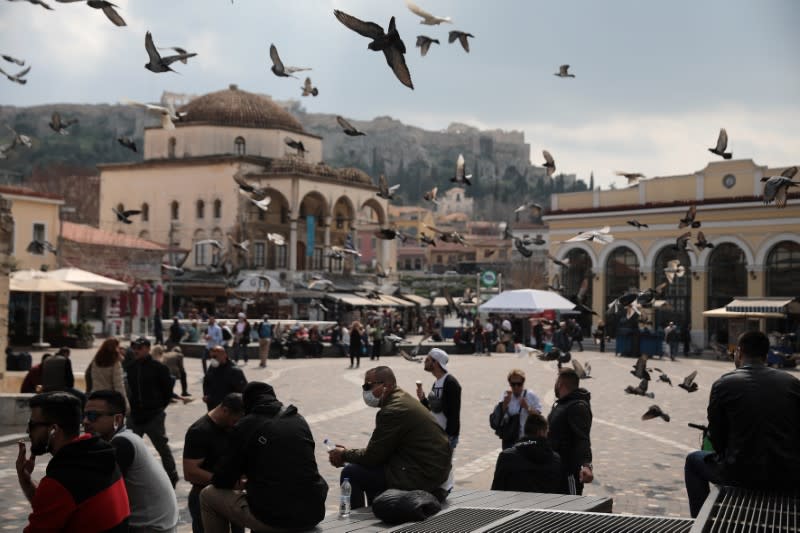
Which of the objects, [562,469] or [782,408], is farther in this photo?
[562,469]

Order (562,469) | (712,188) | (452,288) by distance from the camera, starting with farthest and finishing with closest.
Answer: (452,288) → (712,188) → (562,469)

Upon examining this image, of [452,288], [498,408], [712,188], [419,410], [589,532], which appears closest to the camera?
[589,532]

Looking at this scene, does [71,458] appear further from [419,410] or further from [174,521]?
[419,410]

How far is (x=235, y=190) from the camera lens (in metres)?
64.2

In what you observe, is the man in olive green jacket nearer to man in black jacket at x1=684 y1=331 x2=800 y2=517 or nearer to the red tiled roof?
man in black jacket at x1=684 y1=331 x2=800 y2=517

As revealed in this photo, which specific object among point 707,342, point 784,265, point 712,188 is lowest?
point 707,342

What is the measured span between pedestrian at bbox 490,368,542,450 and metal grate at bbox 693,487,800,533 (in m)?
3.82

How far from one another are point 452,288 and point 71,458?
311 feet

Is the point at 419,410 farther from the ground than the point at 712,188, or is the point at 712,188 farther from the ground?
the point at 712,188

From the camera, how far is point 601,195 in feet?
174

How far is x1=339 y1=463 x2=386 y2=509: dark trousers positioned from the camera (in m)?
6.97

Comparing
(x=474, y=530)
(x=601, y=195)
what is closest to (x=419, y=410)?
(x=474, y=530)

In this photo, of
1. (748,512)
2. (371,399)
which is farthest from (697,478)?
(371,399)

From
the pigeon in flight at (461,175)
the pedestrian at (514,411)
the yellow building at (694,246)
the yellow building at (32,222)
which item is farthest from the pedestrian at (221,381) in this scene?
the yellow building at (694,246)
